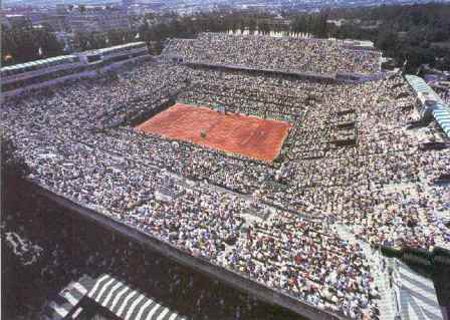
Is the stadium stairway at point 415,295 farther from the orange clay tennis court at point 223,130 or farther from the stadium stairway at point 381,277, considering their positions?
the orange clay tennis court at point 223,130

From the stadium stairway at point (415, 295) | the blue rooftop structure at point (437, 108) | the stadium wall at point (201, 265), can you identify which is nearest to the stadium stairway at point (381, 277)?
the stadium stairway at point (415, 295)

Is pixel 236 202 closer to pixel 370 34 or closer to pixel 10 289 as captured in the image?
pixel 10 289

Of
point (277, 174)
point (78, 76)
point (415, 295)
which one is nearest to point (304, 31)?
point (78, 76)

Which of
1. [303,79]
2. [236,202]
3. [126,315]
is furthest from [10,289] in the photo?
[303,79]

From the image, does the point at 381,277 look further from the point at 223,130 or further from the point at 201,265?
the point at 223,130

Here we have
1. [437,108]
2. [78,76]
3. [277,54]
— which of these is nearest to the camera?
[437,108]

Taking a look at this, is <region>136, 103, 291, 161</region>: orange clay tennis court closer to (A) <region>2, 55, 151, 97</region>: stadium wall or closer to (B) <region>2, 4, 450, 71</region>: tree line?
(A) <region>2, 55, 151, 97</region>: stadium wall
